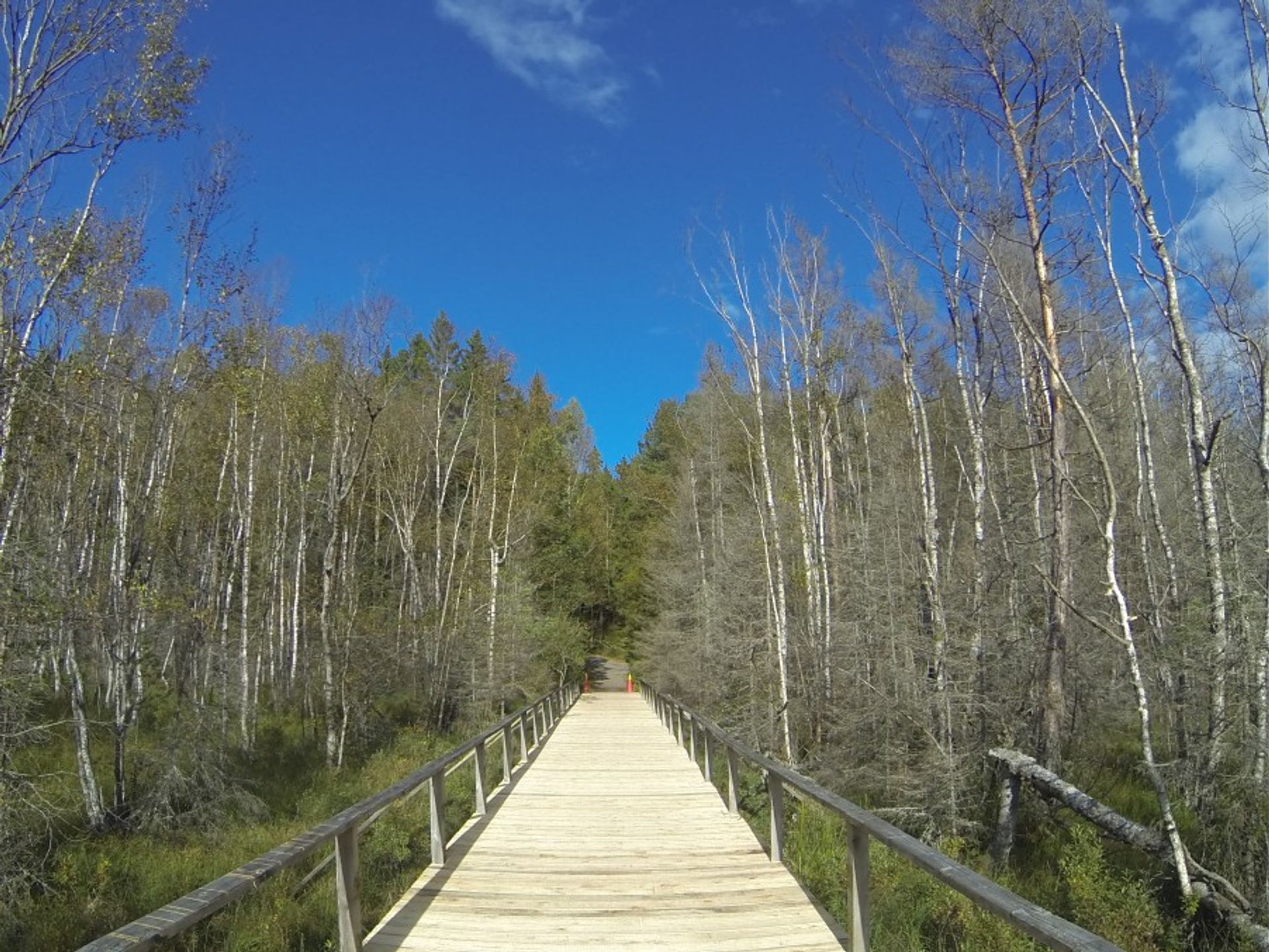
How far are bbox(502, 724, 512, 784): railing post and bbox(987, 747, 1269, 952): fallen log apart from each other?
237 inches

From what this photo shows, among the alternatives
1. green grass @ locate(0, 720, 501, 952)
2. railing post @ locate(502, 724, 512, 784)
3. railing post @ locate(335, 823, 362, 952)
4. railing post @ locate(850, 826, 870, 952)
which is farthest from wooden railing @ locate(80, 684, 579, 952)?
railing post @ locate(850, 826, 870, 952)

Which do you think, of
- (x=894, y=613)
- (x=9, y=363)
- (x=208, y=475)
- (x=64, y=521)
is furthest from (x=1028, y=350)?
(x=208, y=475)

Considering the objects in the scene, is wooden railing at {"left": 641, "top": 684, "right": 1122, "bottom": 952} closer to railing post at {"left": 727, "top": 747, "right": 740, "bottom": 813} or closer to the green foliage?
railing post at {"left": 727, "top": 747, "right": 740, "bottom": 813}

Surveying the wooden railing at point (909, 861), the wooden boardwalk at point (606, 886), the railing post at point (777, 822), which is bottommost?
the wooden boardwalk at point (606, 886)

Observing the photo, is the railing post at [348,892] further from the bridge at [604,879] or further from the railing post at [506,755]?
the railing post at [506,755]

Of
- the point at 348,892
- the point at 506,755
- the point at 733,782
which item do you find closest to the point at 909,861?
the point at 348,892

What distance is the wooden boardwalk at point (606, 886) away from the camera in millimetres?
4117

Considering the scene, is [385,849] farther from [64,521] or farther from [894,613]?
[894,613]

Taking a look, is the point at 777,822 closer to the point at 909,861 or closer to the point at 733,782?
the point at 909,861

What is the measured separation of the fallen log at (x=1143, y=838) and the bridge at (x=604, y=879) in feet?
11.1

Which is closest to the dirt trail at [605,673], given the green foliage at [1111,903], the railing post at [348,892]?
the green foliage at [1111,903]

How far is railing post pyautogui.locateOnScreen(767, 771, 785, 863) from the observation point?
218 inches

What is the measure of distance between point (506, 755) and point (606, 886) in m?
5.17

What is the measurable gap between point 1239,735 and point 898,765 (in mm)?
5795
